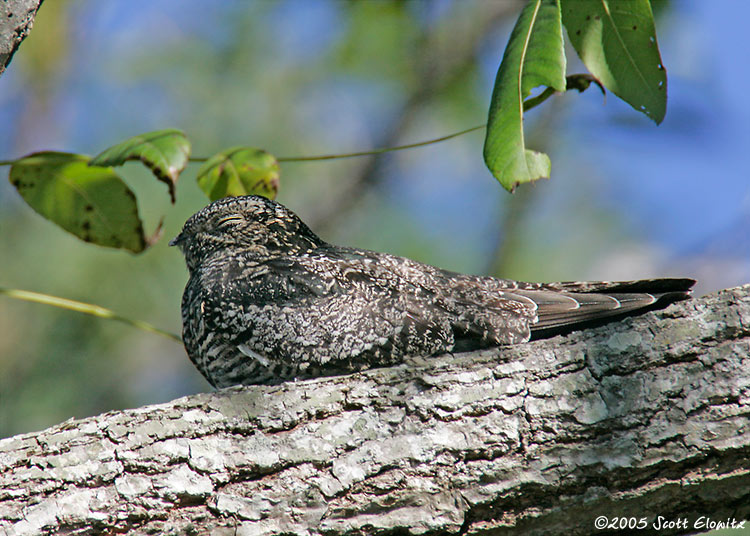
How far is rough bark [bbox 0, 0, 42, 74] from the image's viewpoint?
2484mm

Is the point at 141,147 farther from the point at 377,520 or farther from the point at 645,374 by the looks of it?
the point at 645,374

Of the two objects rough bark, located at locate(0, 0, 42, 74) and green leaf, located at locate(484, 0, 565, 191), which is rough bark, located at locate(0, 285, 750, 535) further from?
rough bark, located at locate(0, 0, 42, 74)

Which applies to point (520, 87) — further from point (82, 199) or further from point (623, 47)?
point (82, 199)

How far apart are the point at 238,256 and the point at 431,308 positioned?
1.03 meters

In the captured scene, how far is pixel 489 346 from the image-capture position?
9.73ft

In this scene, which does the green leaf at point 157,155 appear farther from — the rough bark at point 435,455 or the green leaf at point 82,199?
the rough bark at point 435,455

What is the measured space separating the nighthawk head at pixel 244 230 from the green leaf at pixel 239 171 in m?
0.35

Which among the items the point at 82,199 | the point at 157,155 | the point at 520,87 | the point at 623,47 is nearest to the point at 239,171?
the point at 157,155

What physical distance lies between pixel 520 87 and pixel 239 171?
4.56 feet

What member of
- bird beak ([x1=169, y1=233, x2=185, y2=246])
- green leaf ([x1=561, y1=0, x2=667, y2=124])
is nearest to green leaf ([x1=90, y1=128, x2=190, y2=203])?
bird beak ([x1=169, y1=233, x2=185, y2=246])

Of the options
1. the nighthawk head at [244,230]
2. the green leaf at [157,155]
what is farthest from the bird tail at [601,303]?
the green leaf at [157,155]

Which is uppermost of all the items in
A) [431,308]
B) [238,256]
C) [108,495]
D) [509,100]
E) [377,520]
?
[238,256]

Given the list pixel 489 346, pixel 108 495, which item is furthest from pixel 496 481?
pixel 108 495

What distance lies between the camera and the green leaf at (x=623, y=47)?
101 inches
